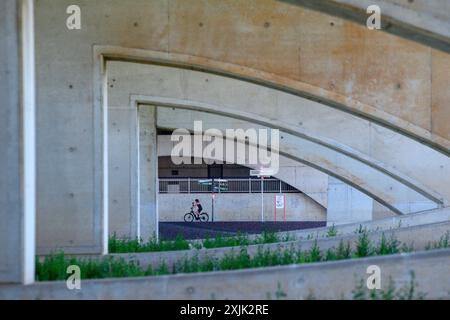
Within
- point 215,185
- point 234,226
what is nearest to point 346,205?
point 234,226

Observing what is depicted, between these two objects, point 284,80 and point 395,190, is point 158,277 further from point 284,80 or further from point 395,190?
point 395,190

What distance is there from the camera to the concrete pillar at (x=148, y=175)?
2608cm

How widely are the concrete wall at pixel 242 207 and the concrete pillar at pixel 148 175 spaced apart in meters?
17.8

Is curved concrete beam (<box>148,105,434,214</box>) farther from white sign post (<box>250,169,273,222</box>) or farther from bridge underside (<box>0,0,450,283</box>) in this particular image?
white sign post (<box>250,169,273,222</box>)

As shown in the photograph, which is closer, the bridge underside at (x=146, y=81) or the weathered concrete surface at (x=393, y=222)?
the bridge underside at (x=146, y=81)

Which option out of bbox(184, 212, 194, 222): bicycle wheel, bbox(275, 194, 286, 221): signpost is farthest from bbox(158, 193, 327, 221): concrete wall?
bbox(184, 212, 194, 222): bicycle wheel

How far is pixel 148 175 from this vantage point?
1041 inches

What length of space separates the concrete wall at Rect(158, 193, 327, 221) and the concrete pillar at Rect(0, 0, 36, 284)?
1386 inches

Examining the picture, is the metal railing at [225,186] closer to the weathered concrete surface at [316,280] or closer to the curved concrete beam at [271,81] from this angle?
the curved concrete beam at [271,81]

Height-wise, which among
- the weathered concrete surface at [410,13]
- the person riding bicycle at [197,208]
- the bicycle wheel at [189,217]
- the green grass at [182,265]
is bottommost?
the bicycle wheel at [189,217]

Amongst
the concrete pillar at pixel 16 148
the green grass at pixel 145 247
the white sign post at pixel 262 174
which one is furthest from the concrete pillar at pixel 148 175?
the concrete pillar at pixel 16 148

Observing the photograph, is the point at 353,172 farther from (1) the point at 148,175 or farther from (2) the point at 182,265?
(2) the point at 182,265

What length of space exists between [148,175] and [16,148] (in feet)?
55.8

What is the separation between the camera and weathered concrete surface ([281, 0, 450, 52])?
360 inches
